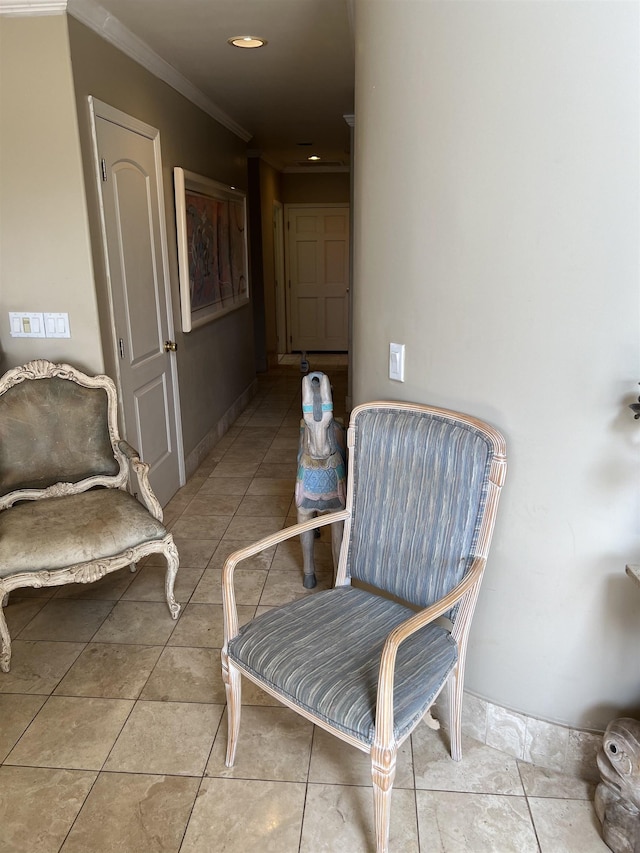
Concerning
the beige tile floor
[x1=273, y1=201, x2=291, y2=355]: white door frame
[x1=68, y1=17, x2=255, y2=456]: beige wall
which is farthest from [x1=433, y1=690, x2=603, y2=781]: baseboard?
[x1=273, y1=201, x2=291, y2=355]: white door frame

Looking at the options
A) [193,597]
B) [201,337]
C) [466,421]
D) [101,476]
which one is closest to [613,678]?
[466,421]

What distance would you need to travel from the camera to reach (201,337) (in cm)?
442

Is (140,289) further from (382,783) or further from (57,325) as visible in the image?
(382,783)

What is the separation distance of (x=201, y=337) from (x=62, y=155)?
6.35ft

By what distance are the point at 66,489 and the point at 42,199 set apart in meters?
1.23

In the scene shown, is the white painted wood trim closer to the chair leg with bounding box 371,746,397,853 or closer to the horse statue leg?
the horse statue leg

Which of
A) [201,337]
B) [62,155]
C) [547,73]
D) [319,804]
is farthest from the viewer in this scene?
[201,337]

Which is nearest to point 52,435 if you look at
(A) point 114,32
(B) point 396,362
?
(B) point 396,362

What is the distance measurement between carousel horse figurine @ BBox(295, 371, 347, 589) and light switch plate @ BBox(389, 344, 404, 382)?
0.50m

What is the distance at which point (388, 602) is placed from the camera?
185 centimetres

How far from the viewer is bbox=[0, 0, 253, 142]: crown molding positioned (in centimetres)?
239

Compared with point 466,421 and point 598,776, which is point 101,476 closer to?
point 466,421

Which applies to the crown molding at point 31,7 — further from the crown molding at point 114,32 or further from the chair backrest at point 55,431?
the chair backrest at point 55,431

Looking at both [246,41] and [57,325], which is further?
[246,41]
